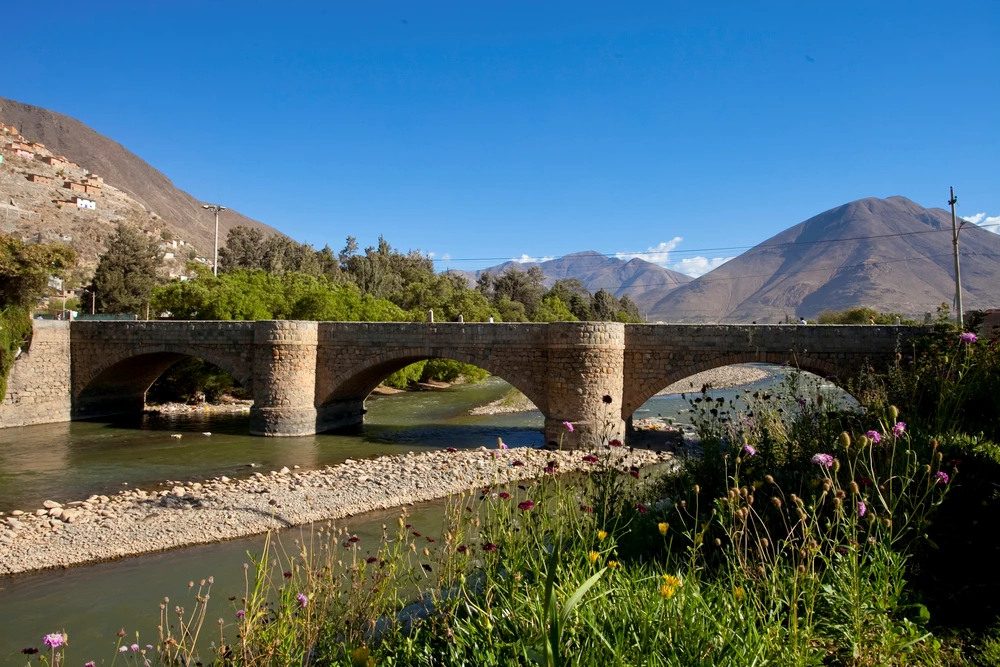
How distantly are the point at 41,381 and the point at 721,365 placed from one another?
21.2 metres

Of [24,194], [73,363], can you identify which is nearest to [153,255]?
[73,363]

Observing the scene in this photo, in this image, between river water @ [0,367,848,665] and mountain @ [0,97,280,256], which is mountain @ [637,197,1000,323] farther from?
mountain @ [0,97,280,256]

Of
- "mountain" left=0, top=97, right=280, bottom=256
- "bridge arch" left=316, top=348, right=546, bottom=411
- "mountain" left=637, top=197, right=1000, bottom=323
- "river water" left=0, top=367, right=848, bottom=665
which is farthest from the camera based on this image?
"mountain" left=0, top=97, right=280, bottom=256

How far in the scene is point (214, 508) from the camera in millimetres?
11516

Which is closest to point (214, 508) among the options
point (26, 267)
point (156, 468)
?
point (156, 468)

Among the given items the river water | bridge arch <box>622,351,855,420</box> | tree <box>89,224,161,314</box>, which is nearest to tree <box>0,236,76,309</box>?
the river water

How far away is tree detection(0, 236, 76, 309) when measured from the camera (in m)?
19.8

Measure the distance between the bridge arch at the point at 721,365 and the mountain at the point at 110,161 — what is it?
123330 millimetres

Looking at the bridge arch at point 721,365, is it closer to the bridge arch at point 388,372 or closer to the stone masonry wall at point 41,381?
the bridge arch at point 388,372

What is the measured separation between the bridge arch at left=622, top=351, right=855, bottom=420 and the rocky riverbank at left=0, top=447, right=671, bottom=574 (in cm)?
197

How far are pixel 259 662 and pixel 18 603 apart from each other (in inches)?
253

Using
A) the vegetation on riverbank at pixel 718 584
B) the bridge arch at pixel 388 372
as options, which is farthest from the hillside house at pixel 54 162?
the vegetation on riverbank at pixel 718 584

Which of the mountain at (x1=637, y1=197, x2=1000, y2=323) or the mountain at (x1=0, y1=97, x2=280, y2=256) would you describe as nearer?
the mountain at (x1=637, y1=197, x2=1000, y2=323)

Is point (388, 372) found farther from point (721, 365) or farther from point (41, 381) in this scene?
point (41, 381)
